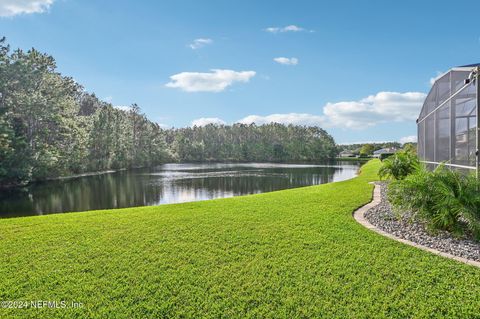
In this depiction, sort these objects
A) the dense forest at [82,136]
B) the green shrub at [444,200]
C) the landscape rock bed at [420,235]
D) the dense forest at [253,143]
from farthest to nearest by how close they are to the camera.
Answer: the dense forest at [253,143] → the dense forest at [82,136] → the green shrub at [444,200] → the landscape rock bed at [420,235]

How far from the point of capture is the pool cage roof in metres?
7.09

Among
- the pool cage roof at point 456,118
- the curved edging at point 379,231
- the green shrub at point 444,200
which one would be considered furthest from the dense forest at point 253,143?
the green shrub at point 444,200

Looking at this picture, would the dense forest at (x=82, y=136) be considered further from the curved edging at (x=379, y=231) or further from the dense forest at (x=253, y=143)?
the curved edging at (x=379, y=231)

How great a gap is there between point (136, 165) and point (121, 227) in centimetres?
4353

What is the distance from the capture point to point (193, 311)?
3072 mm

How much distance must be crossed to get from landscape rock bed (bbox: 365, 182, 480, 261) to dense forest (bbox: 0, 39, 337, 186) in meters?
21.1

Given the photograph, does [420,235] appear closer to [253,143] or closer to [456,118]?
[456,118]

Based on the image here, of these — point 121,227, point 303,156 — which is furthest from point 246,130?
point 121,227

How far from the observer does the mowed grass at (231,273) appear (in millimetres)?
3088

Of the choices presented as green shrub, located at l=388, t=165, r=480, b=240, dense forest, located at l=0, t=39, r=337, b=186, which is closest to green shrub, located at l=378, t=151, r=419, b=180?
green shrub, located at l=388, t=165, r=480, b=240

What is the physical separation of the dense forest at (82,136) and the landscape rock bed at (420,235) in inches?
832

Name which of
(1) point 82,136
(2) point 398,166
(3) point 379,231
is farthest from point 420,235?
(1) point 82,136

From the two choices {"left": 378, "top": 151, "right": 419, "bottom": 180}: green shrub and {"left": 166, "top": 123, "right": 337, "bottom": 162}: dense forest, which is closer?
{"left": 378, "top": 151, "right": 419, "bottom": 180}: green shrub

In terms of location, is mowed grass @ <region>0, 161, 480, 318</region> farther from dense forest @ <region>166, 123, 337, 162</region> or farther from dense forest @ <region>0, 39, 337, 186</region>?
dense forest @ <region>166, 123, 337, 162</region>
